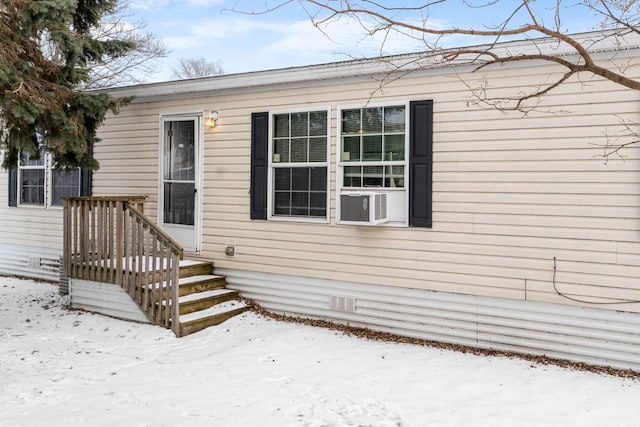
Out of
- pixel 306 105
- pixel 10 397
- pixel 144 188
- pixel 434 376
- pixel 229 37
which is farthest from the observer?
pixel 229 37

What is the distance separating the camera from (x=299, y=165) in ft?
21.0

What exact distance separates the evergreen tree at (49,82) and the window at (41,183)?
1.37 meters

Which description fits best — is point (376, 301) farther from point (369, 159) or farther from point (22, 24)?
point (22, 24)

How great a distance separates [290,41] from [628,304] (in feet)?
56.3

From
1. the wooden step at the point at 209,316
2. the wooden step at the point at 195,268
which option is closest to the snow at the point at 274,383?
the wooden step at the point at 209,316

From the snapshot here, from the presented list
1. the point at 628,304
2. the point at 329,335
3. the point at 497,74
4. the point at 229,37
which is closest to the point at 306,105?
the point at 497,74

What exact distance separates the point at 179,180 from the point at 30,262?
3629 mm

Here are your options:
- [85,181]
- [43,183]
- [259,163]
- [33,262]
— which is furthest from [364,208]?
[33,262]

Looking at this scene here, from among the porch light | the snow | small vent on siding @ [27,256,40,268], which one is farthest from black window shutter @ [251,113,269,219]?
small vent on siding @ [27,256,40,268]

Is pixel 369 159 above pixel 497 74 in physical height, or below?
below

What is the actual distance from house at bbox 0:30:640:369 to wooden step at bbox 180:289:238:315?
0.23 metres

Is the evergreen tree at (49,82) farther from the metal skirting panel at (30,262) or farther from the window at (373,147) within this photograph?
the window at (373,147)

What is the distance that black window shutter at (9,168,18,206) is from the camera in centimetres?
902

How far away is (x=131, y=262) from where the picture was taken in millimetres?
6367
